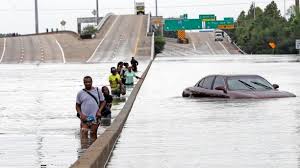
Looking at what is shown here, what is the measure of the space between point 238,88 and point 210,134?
12.3 meters

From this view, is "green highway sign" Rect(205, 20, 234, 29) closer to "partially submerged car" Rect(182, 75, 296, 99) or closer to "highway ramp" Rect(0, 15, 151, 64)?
"highway ramp" Rect(0, 15, 151, 64)

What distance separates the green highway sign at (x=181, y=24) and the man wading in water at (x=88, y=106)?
445ft

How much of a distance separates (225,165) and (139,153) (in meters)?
2.31

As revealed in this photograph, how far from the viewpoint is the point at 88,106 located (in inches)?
Answer: 650

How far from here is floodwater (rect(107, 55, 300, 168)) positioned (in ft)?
43.1

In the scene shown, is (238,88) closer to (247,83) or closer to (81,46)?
(247,83)

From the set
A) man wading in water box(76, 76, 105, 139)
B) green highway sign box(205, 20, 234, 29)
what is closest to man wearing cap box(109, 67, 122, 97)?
man wading in water box(76, 76, 105, 139)

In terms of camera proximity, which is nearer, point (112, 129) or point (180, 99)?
point (112, 129)

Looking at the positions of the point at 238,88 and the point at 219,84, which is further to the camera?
the point at 219,84

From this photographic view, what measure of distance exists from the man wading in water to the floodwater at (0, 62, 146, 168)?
450 millimetres

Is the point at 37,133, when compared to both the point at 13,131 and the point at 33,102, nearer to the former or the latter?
the point at 13,131

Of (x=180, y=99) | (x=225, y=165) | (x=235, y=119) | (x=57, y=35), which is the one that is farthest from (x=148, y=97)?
(x=57, y=35)

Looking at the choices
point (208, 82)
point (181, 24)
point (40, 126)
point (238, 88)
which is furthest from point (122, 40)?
point (40, 126)

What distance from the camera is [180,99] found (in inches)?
1181
